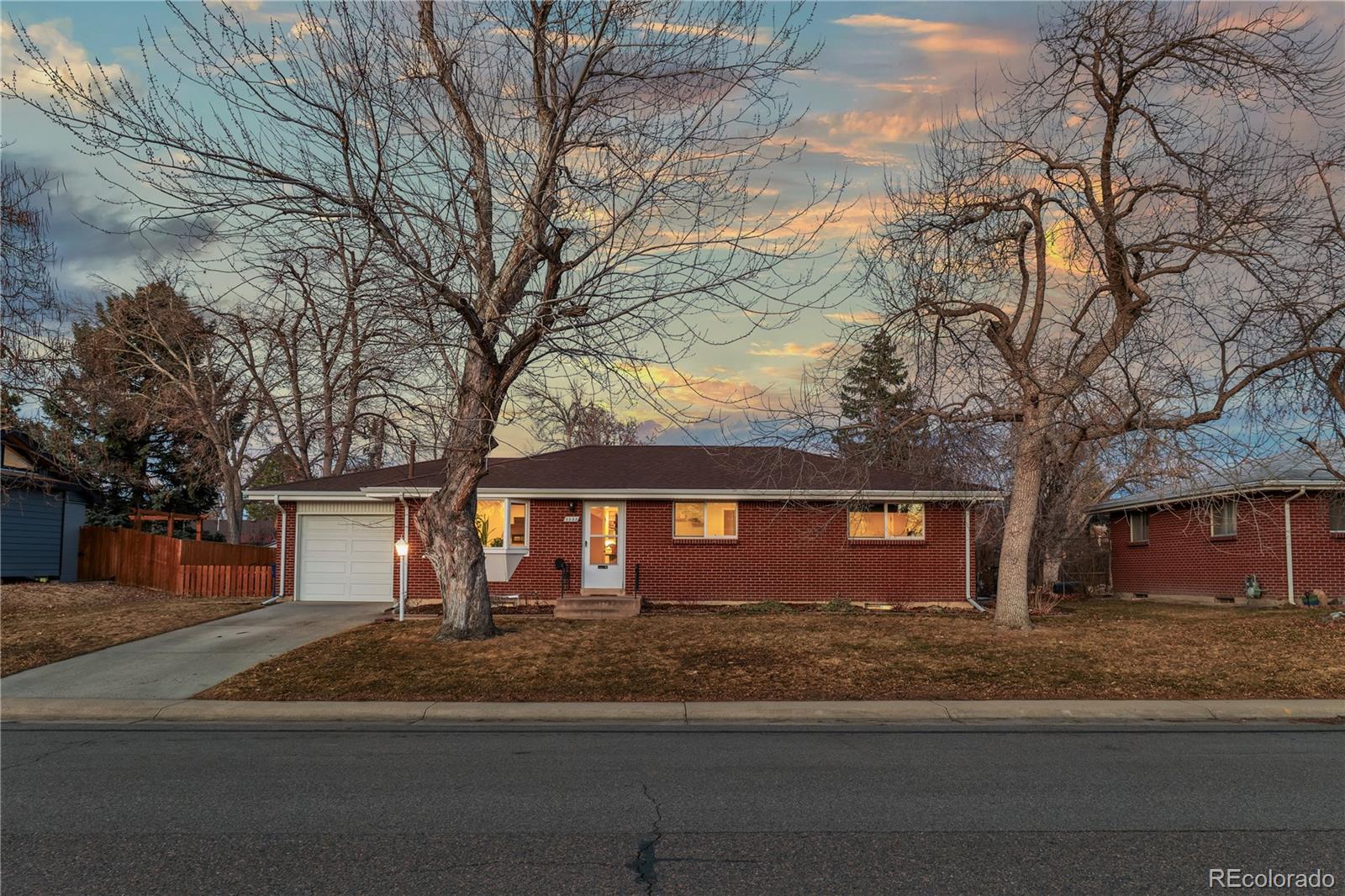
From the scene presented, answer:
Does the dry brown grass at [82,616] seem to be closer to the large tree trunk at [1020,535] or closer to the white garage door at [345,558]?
the white garage door at [345,558]

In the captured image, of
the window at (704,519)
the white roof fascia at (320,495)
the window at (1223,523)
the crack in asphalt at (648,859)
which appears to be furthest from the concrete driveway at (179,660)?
the window at (1223,523)

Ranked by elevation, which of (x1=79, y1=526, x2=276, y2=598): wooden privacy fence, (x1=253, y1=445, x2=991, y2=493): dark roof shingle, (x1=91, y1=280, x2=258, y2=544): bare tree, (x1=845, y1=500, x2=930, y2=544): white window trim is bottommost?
(x1=79, y1=526, x2=276, y2=598): wooden privacy fence

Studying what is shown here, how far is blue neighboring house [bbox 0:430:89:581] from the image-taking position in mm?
26953

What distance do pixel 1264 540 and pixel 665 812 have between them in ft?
78.9

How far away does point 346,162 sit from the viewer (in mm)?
11188

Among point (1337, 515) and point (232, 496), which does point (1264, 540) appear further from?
point (232, 496)

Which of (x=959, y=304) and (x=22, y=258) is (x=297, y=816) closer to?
(x=959, y=304)

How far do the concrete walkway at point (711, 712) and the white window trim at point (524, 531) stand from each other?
10221 mm

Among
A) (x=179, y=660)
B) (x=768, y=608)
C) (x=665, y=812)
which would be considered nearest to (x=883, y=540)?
(x=768, y=608)

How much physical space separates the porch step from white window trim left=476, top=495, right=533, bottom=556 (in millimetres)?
2091

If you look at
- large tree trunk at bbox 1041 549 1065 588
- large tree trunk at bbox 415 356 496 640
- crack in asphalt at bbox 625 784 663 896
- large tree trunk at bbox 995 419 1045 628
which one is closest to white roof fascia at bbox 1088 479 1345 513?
large tree trunk at bbox 1041 549 1065 588

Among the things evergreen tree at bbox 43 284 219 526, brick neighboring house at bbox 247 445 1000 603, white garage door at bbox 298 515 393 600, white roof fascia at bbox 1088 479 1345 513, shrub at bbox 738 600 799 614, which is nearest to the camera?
white roof fascia at bbox 1088 479 1345 513

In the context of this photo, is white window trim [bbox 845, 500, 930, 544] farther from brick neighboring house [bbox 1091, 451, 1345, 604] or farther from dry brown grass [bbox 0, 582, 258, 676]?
dry brown grass [bbox 0, 582, 258, 676]

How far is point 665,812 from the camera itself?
22.1ft
